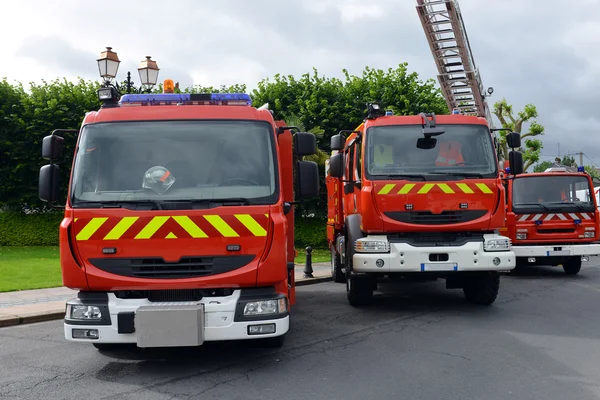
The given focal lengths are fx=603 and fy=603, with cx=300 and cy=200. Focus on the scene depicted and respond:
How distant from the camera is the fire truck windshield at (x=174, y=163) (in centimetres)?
562

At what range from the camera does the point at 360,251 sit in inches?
335

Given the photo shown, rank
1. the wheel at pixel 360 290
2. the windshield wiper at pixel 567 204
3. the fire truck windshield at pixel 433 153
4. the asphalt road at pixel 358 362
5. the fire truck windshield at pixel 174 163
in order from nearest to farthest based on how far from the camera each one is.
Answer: the asphalt road at pixel 358 362 → the fire truck windshield at pixel 174 163 → the fire truck windshield at pixel 433 153 → the wheel at pixel 360 290 → the windshield wiper at pixel 567 204

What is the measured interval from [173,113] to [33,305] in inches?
212

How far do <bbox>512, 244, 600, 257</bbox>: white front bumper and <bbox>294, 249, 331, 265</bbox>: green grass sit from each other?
20.5ft

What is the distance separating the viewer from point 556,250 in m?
12.8

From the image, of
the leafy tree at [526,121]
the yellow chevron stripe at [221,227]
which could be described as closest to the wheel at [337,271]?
the yellow chevron stripe at [221,227]

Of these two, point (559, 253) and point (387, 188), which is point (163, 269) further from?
point (559, 253)

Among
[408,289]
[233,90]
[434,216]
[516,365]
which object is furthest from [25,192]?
[516,365]

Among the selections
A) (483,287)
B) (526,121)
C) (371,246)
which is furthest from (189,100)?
(526,121)

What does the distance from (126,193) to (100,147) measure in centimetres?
57

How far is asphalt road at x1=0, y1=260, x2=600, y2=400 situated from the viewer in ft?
16.5

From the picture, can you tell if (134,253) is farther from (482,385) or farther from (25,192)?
(25,192)

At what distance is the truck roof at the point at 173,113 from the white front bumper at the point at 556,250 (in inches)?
341

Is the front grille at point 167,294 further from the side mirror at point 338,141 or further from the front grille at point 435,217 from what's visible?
the side mirror at point 338,141
